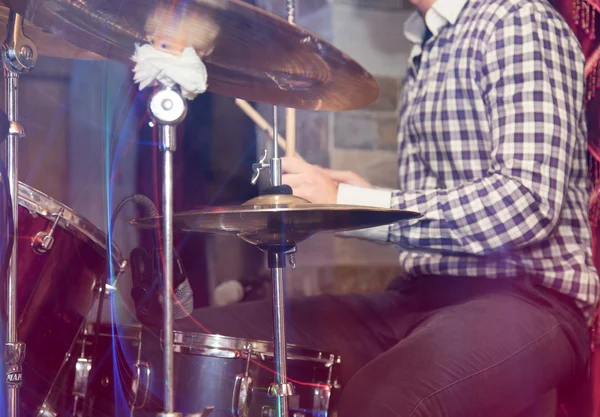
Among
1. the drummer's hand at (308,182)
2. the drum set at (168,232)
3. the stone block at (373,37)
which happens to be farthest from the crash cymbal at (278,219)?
the stone block at (373,37)

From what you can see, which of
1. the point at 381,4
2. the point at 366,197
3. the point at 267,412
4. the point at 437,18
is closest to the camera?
the point at 267,412

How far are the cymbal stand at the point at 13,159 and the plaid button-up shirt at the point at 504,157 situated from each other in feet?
1.94

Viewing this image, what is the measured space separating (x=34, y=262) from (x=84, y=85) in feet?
4.68

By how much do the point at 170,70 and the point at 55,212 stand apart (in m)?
0.36

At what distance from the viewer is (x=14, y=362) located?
0.86m

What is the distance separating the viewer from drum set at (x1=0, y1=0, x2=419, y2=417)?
0.76 metres

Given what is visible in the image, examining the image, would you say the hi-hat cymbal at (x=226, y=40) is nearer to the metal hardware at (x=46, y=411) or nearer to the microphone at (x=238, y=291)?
the metal hardware at (x=46, y=411)

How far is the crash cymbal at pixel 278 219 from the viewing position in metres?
0.77

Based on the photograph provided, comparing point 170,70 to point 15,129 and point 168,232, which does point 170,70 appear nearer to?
point 168,232

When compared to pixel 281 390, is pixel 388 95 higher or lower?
higher

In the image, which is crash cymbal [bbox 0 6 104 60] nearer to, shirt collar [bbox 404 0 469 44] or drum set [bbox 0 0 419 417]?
drum set [bbox 0 0 419 417]

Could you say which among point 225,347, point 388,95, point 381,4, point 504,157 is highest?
point 381,4

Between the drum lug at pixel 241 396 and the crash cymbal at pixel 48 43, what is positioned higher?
the crash cymbal at pixel 48 43

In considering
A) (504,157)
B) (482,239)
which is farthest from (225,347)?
(504,157)
